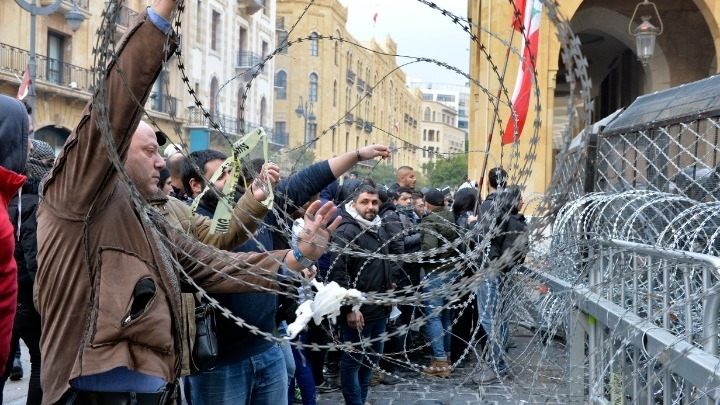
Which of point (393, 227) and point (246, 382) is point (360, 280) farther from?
point (246, 382)

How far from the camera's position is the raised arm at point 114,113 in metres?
2.41

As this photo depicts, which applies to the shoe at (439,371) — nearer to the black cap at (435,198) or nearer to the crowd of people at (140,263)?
the black cap at (435,198)

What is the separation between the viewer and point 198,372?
3.46 meters

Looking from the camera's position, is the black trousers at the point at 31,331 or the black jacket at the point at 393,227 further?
the black jacket at the point at 393,227

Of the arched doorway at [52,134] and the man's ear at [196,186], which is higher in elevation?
the arched doorway at [52,134]

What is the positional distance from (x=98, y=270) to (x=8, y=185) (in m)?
0.76

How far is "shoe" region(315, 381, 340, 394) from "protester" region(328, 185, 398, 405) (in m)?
1.09

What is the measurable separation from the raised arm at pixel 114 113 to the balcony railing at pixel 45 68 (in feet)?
68.5

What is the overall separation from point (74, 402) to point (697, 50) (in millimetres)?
18366

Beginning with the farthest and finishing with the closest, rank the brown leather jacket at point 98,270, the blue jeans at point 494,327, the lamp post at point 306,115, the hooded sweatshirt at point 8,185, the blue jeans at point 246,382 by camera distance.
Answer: the lamp post at point 306,115
the blue jeans at point 494,327
the blue jeans at point 246,382
the hooded sweatshirt at point 8,185
the brown leather jacket at point 98,270

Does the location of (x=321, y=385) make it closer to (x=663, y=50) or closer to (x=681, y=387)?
(x=681, y=387)

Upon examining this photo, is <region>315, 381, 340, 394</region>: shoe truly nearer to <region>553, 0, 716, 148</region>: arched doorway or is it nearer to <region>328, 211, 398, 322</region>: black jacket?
<region>328, 211, 398, 322</region>: black jacket

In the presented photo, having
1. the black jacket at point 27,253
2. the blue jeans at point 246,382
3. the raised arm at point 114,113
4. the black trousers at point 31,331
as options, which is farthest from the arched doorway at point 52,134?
the raised arm at point 114,113

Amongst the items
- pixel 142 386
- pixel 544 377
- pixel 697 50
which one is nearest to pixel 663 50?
pixel 697 50
